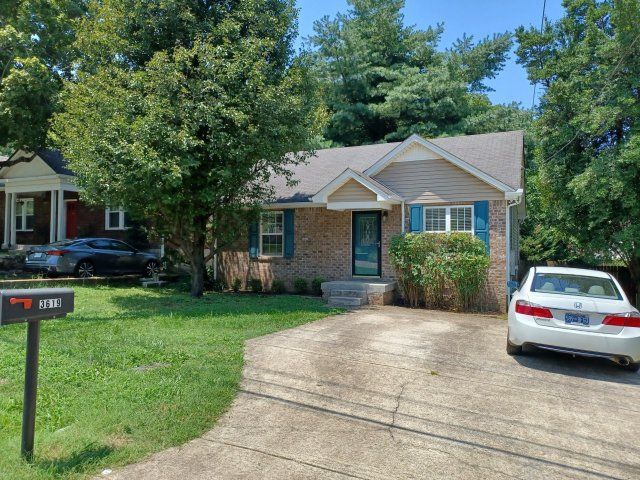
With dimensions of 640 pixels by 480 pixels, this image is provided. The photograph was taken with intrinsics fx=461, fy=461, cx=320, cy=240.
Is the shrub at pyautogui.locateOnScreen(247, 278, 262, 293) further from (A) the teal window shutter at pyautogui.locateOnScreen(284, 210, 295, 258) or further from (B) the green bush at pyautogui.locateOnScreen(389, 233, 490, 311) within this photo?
(B) the green bush at pyautogui.locateOnScreen(389, 233, 490, 311)

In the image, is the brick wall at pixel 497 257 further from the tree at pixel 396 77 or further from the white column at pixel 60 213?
the white column at pixel 60 213

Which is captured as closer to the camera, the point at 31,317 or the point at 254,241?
the point at 31,317

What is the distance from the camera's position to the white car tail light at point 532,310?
22.0ft

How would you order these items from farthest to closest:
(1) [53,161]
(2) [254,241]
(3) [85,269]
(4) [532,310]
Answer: (1) [53,161] → (2) [254,241] → (3) [85,269] → (4) [532,310]

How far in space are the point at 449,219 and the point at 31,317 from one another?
447 inches

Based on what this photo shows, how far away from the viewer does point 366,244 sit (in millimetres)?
14352

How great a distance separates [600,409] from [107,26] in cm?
1319

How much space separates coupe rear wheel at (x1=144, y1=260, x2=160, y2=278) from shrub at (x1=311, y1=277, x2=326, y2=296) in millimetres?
6261

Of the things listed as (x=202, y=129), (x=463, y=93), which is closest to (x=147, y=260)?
(x=202, y=129)

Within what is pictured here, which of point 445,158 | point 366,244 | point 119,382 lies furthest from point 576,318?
point 366,244

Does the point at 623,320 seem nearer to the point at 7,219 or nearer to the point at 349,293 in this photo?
the point at 349,293

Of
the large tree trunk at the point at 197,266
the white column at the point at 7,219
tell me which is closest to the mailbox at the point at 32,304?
the large tree trunk at the point at 197,266

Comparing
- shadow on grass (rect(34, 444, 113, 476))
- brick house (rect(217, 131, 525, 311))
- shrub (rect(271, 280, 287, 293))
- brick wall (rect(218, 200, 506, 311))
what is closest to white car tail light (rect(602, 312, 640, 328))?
brick house (rect(217, 131, 525, 311))

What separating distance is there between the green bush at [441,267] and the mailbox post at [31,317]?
9.86m
